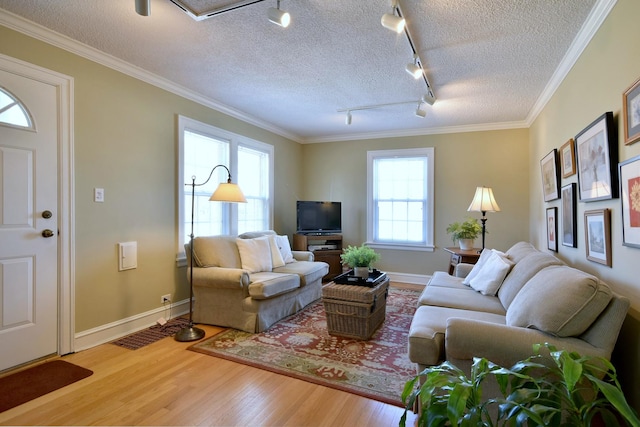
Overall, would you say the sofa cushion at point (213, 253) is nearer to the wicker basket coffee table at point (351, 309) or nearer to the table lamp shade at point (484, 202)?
the wicker basket coffee table at point (351, 309)

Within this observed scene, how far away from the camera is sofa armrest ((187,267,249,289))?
3.09 meters

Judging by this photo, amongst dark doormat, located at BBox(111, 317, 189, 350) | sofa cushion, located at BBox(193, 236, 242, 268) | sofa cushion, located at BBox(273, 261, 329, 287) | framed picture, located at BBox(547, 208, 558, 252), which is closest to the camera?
dark doormat, located at BBox(111, 317, 189, 350)

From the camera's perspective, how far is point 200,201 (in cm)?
396

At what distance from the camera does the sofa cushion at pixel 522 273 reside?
90.4 inches

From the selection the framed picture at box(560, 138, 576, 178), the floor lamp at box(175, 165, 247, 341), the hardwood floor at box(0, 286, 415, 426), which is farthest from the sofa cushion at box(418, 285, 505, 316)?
the floor lamp at box(175, 165, 247, 341)

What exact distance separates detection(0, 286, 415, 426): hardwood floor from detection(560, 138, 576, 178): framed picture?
2295 millimetres

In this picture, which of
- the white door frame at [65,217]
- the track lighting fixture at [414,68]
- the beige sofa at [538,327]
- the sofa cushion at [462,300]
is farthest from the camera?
the track lighting fixture at [414,68]

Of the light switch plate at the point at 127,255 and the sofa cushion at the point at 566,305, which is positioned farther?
the light switch plate at the point at 127,255

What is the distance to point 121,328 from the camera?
3.01 meters

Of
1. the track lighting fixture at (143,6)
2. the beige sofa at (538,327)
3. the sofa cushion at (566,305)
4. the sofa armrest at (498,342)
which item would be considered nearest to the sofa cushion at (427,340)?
the beige sofa at (538,327)

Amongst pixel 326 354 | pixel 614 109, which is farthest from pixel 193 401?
pixel 614 109

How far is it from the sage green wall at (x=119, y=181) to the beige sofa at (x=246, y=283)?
40 cm

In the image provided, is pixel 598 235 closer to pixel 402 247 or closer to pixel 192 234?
pixel 192 234

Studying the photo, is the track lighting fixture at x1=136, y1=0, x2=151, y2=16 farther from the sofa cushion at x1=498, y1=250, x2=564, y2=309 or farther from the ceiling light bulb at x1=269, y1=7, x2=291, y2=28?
the sofa cushion at x1=498, y1=250, x2=564, y2=309
